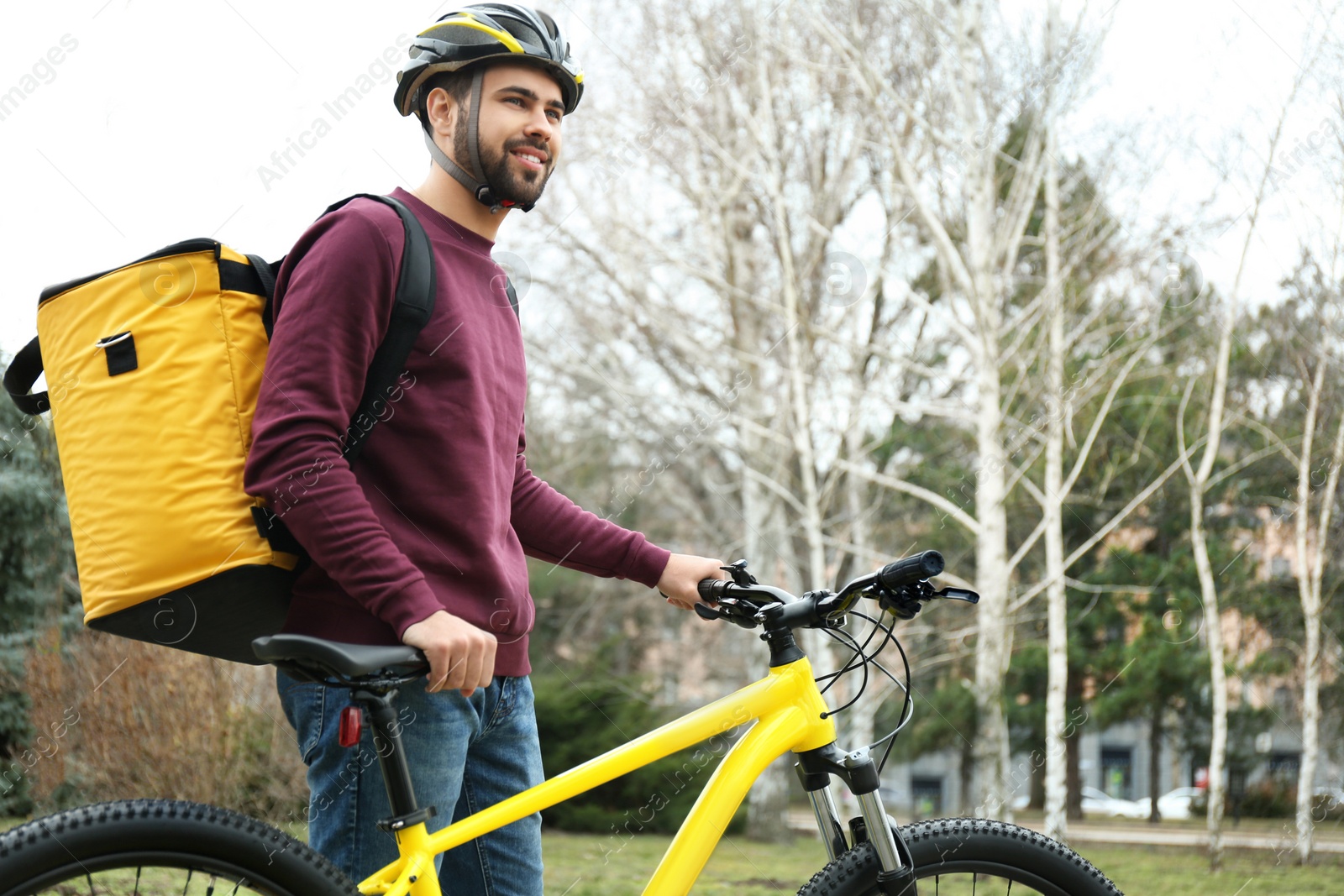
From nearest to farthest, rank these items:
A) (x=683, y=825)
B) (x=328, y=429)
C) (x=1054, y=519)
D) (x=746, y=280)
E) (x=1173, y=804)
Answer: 1. (x=328, y=429)
2. (x=683, y=825)
3. (x=1054, y=519)
4. (x=746, y=280)
5. (x=1173, y=804)

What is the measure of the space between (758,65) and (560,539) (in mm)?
8317

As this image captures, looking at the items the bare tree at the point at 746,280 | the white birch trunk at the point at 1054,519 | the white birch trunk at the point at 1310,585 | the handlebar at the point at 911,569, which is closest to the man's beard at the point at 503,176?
the handlebar at the point at 911,569

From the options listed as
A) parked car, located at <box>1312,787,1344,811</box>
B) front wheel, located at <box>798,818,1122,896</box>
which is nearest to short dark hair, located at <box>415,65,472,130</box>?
front wheel, located at <box>798,818,1122,896</box>

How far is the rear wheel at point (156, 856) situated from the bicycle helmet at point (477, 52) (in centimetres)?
88

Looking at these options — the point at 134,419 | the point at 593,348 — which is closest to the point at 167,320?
the point at 134,419

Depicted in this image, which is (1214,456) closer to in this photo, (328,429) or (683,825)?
(683,825)

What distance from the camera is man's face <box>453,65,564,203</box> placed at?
1.54 m

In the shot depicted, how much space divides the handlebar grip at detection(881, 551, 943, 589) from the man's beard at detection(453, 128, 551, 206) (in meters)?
0.70

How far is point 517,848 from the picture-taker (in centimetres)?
156

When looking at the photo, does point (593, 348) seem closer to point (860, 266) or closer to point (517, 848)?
point (860, 266)

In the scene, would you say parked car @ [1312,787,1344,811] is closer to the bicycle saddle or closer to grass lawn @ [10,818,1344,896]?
grass lawn @ [10,818,1344,896]

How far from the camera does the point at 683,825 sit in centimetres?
140

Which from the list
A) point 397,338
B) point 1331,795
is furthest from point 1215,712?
point 397,338

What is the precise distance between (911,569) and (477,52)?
3.02 feet
